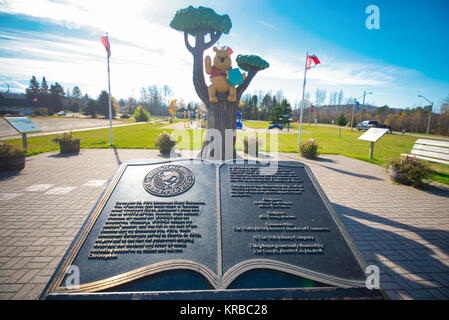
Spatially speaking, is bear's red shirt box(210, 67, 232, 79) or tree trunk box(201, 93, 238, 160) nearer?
bear's red shirt box(210, 67, 232, 79)

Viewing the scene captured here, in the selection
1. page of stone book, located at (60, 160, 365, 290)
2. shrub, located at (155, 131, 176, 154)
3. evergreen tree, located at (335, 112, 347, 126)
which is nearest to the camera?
page of stone book, located at (60, 160, 365, 290)

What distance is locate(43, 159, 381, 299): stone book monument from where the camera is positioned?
5.51 feet

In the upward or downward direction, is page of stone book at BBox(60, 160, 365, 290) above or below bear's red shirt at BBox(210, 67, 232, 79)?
below

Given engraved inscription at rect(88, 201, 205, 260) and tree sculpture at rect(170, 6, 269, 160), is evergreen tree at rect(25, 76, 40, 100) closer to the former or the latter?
tree sculpture at rect(170, 6, 269, 160)

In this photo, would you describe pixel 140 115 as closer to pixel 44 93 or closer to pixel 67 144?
pixel 67 144

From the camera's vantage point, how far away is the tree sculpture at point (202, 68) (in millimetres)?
5414

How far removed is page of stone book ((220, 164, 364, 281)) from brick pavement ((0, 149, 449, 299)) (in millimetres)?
1023

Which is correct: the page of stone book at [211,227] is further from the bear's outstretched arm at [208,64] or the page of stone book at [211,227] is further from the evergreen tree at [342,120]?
the evergreen tree at [342,120]

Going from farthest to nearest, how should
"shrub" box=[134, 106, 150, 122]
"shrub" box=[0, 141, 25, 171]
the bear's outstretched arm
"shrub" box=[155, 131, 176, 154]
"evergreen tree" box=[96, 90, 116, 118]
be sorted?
1. "evergreen tree" box=[96, 90, 116, 118]
2. "shrub" box=[134, 106, 150, 122]
3. "shrub" box=[155, 131, 176, 154]
4. "shrub" box=[0, 141, 25, 171]
5. the bear's outstretched arm

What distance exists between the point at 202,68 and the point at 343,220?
5.32 metres

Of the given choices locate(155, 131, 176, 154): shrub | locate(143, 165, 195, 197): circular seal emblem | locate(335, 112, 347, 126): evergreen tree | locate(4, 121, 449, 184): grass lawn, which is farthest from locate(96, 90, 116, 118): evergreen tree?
locate(335, 112, 347, 126): evergreen tree

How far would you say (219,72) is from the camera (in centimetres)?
579

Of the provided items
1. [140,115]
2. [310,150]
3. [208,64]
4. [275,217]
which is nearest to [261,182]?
[275,217]

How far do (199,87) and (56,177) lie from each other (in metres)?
5.06
